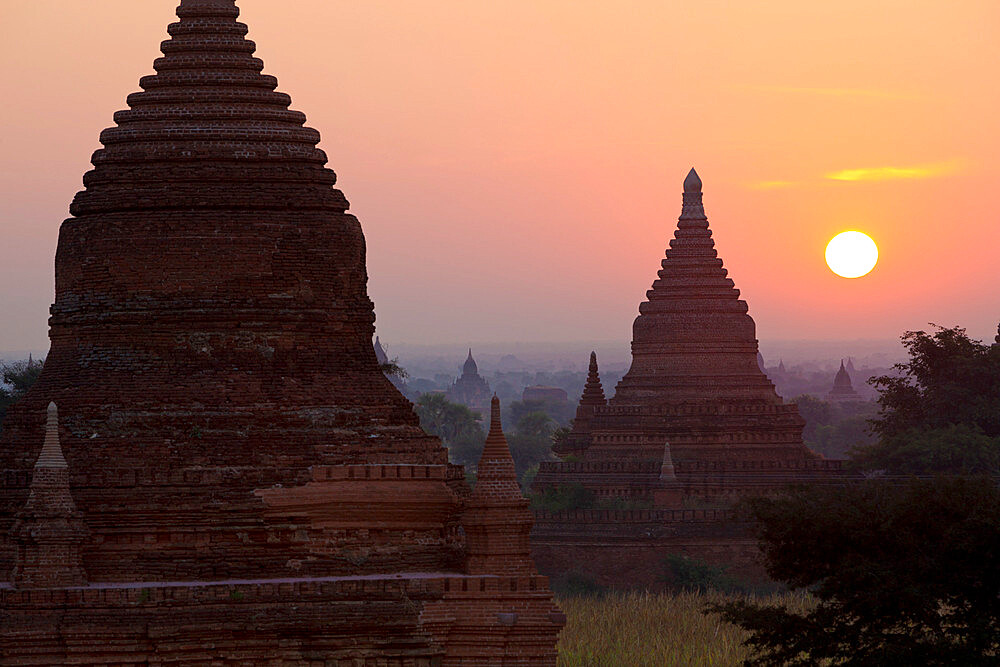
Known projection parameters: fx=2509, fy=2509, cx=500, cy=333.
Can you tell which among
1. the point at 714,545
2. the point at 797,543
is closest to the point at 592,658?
the point at 797,543

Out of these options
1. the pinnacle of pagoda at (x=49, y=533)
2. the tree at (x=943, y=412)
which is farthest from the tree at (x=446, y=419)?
the pinnacle of pagoda at (x=49, y=533)

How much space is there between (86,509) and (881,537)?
948 cm

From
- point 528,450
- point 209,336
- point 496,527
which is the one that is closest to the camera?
point 496,527

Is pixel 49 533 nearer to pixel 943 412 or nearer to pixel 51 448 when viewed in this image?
pixel 51 448

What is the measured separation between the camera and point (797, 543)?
30781 millimetres

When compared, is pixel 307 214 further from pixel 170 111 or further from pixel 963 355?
pixel 963 355

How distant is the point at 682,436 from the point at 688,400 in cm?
238

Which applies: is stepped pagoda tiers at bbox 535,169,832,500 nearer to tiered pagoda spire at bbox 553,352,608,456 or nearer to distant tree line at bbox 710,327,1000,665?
tiered pagoda spire at bbox 553,352,608,456

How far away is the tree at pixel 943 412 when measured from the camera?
60.9 meters

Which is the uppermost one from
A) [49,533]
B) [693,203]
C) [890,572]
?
[693,203]

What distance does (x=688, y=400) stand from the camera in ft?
222

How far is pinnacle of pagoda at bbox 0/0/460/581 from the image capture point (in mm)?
28969

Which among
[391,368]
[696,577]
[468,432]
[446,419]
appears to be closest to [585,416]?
[696,577]

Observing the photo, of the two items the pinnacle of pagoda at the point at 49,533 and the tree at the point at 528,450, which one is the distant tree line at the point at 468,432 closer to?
the tree at the point at 528,450
